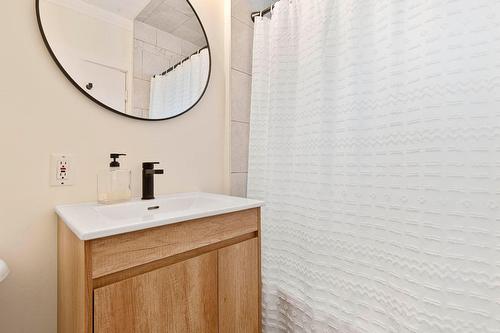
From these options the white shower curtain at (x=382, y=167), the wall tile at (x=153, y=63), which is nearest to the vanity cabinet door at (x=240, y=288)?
the white shower curtain at (x=382, y=167)

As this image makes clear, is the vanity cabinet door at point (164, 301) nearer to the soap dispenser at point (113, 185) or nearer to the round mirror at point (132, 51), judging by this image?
the soap dispenser at point (113, 185)

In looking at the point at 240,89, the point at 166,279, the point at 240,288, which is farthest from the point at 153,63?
the point at 240,288

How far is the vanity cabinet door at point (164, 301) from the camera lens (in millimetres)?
590

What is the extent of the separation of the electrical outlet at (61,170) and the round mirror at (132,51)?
247mm

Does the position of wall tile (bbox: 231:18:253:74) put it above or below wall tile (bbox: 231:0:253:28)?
below

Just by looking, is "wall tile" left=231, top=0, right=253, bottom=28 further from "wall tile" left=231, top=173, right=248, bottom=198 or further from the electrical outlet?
the electrical outlet

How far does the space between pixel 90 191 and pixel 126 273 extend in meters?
0.46

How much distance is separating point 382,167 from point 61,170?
1.15m

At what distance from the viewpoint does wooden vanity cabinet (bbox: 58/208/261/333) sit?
58cm

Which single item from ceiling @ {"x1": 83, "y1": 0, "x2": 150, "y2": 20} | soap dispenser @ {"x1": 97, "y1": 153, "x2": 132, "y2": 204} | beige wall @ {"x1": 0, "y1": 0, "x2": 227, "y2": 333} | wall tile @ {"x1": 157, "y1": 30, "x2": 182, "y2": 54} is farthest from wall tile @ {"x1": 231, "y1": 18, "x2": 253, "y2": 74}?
soap dispenser @ {"x1": 97, "y1": 153, "x2": 132, "y2": 204}

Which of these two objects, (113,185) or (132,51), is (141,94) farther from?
(113,185)

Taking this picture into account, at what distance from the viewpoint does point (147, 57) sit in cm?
110

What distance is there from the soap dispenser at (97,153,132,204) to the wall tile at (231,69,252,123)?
68 centimetres

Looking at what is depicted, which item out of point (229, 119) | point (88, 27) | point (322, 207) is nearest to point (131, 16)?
point (88, 27)
